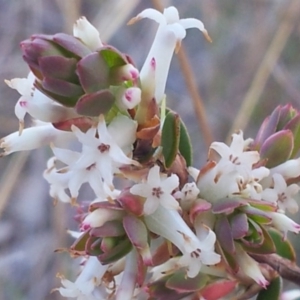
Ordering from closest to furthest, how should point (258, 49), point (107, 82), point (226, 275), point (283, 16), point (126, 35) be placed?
point (107, 82) < point (226, 275) < point (283, 16) < point (258, 49) < point (126, 35)

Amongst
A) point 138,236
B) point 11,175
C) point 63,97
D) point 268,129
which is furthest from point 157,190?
point 11,175

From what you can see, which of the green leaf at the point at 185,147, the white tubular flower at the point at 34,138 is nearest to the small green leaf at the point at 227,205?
the green leaf at the point at 185,147

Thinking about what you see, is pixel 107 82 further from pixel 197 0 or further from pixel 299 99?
pixel 197 0

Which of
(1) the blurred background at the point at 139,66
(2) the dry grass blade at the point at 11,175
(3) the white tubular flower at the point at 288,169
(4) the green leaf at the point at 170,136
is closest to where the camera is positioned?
(4) the green leaf at the point at 170,136

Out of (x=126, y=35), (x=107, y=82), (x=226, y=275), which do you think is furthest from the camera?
(x=126, y=35)

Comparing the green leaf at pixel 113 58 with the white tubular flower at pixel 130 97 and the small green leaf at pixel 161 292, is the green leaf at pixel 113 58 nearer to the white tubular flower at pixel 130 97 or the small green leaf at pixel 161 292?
the white tubular flower at pixel 130 97

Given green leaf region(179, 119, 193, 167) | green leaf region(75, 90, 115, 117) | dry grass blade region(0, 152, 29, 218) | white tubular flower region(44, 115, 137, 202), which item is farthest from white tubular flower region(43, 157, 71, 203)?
dry grass blade region(0, 152, 29, 218)

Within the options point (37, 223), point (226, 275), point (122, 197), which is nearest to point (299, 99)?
point (37, 223)
